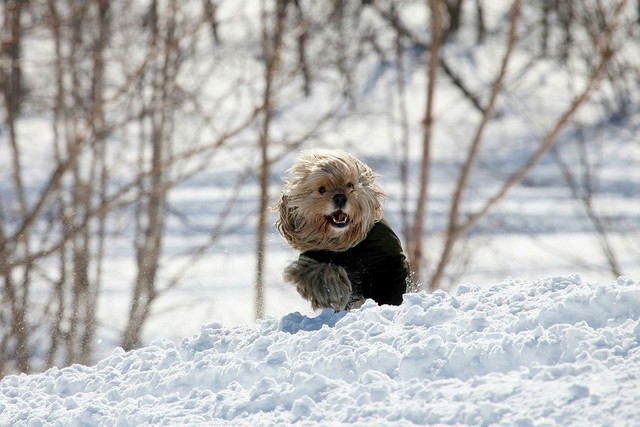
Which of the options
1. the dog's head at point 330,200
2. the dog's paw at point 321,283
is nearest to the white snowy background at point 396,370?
the dog's paw at point 321,283

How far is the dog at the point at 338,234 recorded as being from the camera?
15.0 feet

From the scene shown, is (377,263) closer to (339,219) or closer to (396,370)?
(339,219)

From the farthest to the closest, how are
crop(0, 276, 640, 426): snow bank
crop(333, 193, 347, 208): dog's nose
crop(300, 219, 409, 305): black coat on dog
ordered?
crop(300, 219, 409, 305): black coat on dog → crop(333, 193, 347, 208): dog's nose → crop(0, 276, 640, 426): snow bank

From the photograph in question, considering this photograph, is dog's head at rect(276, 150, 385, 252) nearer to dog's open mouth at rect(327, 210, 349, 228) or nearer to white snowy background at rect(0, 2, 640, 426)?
dog's open mouth at rect(327, 210, 349, 228)

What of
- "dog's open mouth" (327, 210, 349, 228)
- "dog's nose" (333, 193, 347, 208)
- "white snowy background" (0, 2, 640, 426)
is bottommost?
"white snowy background" (0, 2, 640, 426)

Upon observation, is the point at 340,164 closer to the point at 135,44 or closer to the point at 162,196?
the point at 162,196

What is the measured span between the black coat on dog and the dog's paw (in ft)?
0.16

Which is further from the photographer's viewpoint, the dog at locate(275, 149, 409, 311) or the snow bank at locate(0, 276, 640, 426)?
the dog at locate(275, 149, 409, 311)

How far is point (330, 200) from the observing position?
4.58 m

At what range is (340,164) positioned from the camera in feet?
14.9

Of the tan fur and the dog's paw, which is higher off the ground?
the tan fur

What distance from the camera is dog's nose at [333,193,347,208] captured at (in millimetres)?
4570

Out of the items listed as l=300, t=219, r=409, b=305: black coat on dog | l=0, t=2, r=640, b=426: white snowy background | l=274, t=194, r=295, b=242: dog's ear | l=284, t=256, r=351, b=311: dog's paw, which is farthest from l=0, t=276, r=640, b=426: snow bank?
l=274, t=194, r=295, b=242: dog's ear

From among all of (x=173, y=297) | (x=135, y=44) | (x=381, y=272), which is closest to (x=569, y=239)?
(x=173, y=297)
